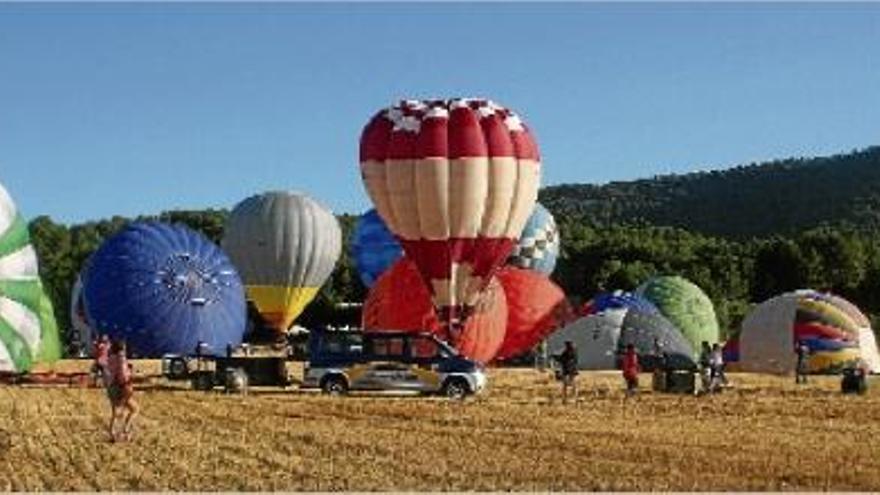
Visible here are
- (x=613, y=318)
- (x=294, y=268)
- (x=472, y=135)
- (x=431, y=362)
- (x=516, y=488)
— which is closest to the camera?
(x=516, y=488)

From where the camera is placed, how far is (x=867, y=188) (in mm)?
178875

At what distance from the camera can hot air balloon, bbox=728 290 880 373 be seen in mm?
48375

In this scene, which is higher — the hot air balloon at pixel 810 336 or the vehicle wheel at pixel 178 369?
the hot air balloon at pixel 810 336

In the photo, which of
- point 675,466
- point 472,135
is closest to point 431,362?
point 472,135

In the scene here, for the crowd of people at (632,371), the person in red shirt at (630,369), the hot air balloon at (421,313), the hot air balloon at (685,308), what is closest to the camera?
the crowd of people at (632,371)

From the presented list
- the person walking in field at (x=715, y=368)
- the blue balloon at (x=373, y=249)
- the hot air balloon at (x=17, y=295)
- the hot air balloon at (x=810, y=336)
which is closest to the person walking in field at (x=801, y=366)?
the hot air balloon at (x=810, y=336)

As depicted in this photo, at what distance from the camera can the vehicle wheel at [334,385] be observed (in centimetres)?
3381

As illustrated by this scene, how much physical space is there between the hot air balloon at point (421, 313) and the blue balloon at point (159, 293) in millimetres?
5866

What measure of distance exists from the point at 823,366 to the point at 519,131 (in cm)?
1393

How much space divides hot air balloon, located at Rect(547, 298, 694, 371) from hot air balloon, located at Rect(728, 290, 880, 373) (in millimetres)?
2468

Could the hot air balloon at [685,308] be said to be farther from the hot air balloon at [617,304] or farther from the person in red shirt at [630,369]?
the person in red shirt at [630,369]

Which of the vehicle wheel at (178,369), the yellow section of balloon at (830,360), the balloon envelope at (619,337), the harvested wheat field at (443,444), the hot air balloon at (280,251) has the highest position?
the hot air balloon at (280,251)

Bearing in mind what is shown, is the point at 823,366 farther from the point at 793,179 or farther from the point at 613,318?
the point at 793,179

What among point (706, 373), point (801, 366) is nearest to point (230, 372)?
point (706, 373)
